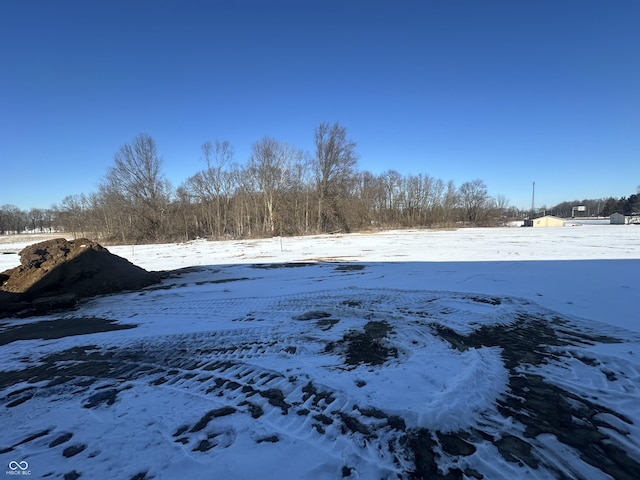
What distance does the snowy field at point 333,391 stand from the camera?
7.66 feet

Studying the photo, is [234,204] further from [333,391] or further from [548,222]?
[548,222]

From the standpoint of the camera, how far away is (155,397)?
3.26m

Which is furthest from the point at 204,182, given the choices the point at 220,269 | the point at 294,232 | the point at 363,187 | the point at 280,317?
the point at 280,317

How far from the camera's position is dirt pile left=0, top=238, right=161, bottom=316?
7.84 metres

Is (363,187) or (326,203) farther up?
(363,187)

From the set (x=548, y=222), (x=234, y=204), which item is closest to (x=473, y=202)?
(x=548, y=222)

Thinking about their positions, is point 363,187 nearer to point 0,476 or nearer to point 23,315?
point 23,315

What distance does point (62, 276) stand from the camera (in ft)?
29.1

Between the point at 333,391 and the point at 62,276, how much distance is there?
31.5 ft

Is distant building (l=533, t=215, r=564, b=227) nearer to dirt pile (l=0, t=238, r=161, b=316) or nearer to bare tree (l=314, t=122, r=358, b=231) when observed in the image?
bare tree (l=314, t=122, r=358, b=231)

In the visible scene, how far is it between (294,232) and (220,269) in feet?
99.6

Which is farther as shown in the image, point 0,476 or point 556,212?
point 556,212

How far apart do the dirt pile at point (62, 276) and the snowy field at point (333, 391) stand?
5.14 ft

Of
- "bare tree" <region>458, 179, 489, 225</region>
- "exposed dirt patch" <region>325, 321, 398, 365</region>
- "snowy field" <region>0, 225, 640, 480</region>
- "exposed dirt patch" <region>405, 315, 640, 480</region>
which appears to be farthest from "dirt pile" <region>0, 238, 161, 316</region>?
"bare tree" <region>458, 179, 489, 225</region>
